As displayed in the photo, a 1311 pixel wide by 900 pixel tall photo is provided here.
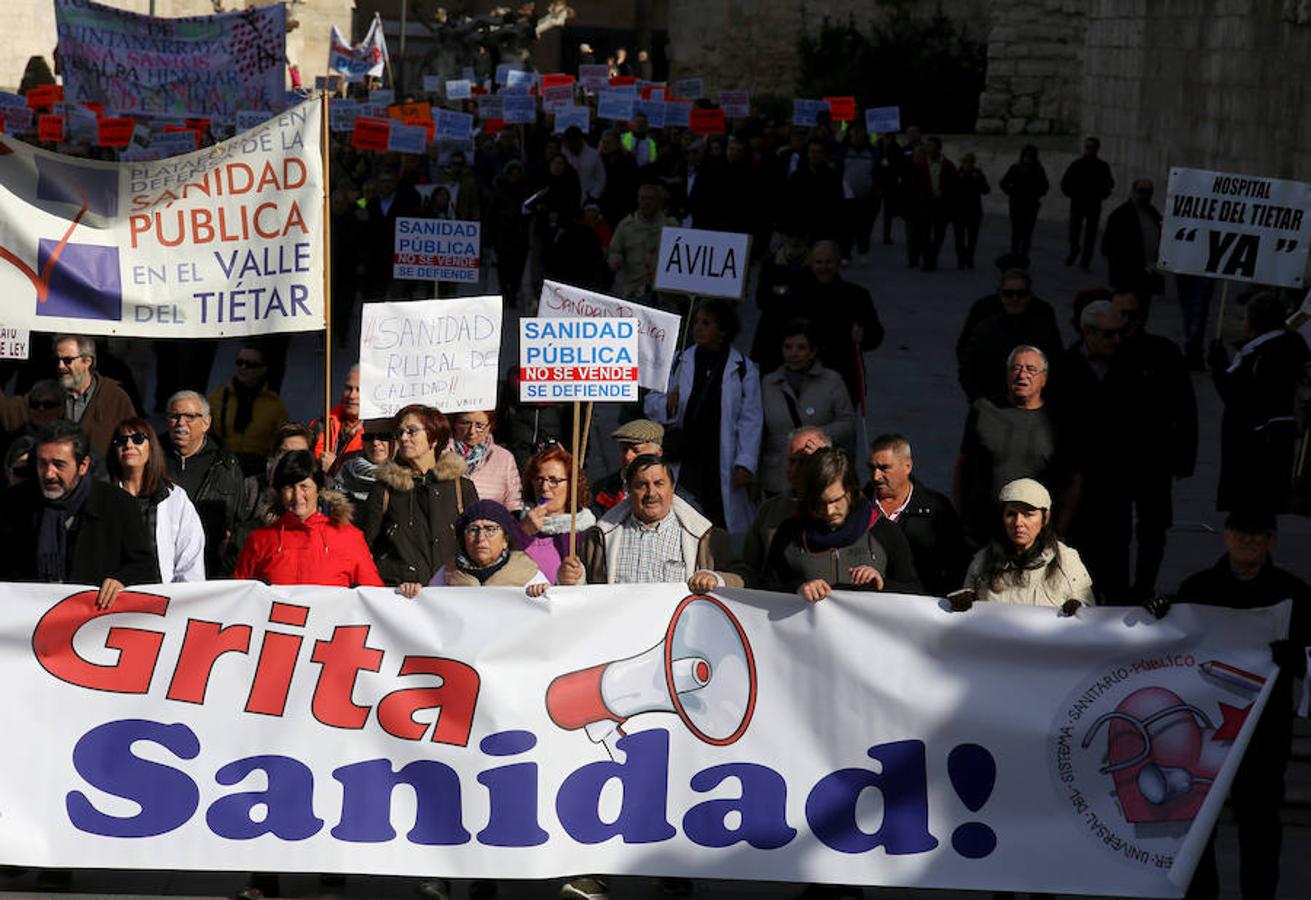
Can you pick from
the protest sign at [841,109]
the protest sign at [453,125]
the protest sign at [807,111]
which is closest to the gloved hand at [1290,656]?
the protest sign at [453,125]

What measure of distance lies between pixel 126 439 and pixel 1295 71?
13.5 m

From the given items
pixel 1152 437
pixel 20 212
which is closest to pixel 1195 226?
pixel 1152 437

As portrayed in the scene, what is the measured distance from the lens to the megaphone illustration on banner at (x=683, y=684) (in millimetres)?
6789

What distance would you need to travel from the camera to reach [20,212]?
8344 millimetres

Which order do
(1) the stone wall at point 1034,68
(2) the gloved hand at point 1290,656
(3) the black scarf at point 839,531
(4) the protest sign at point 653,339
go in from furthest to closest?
(1) the stone wall at point 1034,68, (4) the protest sign at point 653,339, (3) the black scarf at point 839,531, (2) the gloved hand at point 1290,656

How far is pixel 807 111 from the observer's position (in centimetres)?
2720

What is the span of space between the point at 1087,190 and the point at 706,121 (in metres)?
5.39

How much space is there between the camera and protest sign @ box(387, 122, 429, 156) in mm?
21734

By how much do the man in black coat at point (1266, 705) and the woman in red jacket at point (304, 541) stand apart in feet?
9.01

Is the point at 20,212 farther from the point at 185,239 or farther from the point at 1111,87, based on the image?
the point at 1111,87

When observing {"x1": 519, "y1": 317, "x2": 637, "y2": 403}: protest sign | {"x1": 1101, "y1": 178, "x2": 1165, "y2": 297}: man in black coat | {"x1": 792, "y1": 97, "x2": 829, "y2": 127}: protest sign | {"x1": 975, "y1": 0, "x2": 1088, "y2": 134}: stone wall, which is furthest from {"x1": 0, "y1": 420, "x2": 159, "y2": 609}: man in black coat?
{"x1": 975, "y1": 0, "x2": 1088, "y2": 134}: stone wall

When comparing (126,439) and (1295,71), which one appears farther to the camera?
(1295,71)

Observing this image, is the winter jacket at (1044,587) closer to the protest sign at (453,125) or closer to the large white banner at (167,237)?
the large white banner at (167,237)

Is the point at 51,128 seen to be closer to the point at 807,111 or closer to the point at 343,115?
the point at 343,115
